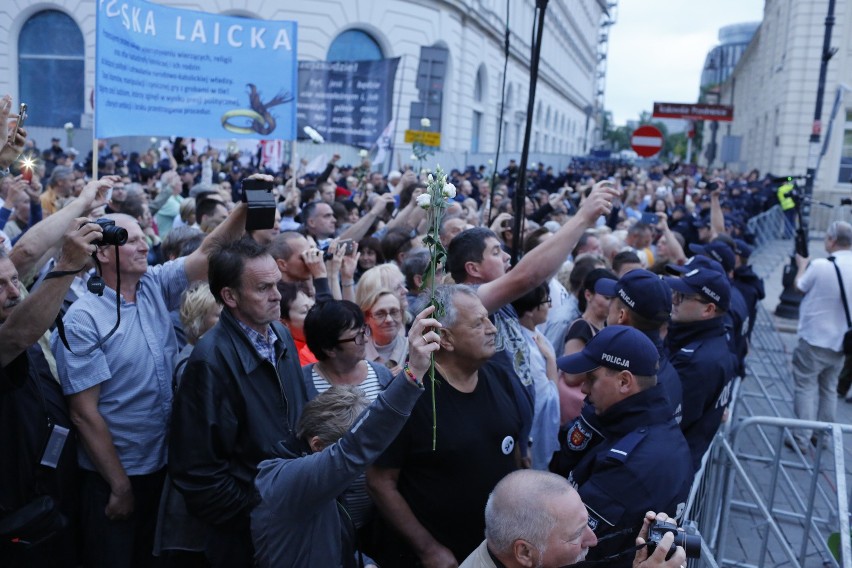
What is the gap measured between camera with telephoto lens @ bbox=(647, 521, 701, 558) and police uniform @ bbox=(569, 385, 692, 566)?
1.12ft

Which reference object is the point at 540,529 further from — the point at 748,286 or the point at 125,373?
the point at 748,286

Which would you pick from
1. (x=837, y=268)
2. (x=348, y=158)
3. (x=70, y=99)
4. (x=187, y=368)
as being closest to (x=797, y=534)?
(x=837, y=268)

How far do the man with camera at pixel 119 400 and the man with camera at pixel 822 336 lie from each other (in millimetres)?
5941

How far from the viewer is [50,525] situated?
2.78 metres

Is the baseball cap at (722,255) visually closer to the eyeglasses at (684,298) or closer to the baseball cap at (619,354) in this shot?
the eyeglasses at (684,298)

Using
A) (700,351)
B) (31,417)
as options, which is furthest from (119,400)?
(700,351)

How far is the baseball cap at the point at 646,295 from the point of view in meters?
3.82

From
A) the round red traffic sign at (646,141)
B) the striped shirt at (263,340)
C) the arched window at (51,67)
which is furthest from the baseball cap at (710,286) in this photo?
the arched window at (51,67)

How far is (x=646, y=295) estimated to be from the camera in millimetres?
3838

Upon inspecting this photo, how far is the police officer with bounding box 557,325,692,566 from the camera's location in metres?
2.63

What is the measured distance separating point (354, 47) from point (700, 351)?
23618 mm

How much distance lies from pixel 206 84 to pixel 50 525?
15.1ft

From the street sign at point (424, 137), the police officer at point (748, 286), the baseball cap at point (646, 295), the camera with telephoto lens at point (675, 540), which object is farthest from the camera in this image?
the street sign at point (424, 137)

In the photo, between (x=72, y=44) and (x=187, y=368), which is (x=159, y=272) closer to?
(x=187, y=368)
